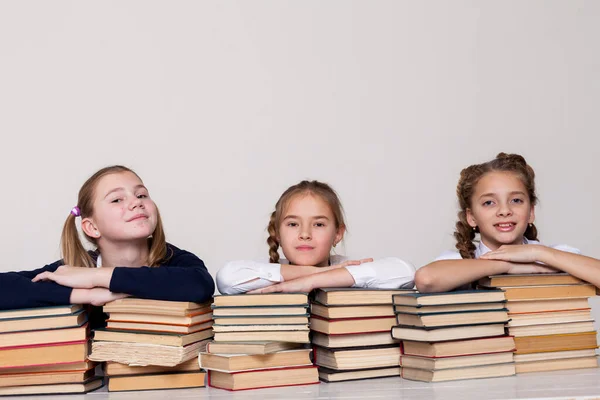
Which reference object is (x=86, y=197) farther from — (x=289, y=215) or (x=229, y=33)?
(x=229, y=33)

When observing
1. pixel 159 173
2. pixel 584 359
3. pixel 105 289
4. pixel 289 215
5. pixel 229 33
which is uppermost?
pixel 229 33

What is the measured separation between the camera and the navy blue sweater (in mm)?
2602

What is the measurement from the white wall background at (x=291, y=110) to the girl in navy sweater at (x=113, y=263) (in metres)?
1.35

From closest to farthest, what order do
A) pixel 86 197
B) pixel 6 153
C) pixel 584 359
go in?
pixel 584 359
pixel 86 197
pixel 6 153

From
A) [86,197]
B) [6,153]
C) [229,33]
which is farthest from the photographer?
[229,33]

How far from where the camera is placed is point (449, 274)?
8.82ft

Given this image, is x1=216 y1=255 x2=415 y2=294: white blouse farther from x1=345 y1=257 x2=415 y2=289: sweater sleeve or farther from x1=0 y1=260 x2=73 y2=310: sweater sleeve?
x1=0 y1=260 x2=73 y2=310: sweater sleeve

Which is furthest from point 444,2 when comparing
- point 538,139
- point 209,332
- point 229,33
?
point 209,332

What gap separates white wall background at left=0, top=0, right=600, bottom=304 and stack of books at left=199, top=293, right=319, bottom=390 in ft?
7.31

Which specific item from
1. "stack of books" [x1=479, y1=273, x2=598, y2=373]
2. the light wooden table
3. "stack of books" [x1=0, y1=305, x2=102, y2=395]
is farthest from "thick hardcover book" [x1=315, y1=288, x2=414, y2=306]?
"stack of books" [x1=0, y1=305, x2=102, y2=395]

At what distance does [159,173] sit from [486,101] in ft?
6.96

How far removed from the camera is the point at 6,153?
4723 mm

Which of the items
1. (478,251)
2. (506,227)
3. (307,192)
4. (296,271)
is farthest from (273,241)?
(506,227)

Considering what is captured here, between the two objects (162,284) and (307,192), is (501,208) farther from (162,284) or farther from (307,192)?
(162,284)
